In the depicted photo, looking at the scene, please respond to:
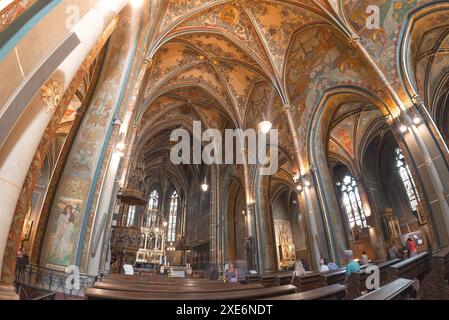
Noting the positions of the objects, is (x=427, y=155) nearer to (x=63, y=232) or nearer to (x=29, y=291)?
(x=63, y=232)

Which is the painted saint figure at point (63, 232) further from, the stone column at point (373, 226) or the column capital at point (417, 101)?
the stone column at point (373, 226)

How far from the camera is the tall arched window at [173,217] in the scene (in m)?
25.5

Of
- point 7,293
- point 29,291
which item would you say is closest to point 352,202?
point 29,291

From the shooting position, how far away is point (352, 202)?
1764 centimetres

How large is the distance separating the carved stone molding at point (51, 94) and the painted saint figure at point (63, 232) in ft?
8.95

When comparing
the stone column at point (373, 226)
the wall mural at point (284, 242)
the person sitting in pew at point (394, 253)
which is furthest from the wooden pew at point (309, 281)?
Result: the wall mural at point (284, 242)

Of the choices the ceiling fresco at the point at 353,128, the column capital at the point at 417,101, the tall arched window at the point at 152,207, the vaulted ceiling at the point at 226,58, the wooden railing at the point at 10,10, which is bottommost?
the wooden railing at the point at 10,10

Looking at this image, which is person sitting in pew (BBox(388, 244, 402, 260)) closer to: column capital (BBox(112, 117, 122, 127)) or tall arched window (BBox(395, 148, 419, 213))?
tall arched window (BBox(395, 148, 419, 213))

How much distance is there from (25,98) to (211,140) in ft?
47.8

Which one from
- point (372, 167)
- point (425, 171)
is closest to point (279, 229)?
point (372, 167)

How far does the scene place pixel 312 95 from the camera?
32.2ft

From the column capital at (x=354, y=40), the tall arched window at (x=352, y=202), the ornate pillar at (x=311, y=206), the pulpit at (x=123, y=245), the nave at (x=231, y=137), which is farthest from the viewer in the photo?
the tall arched window at (x=352, y=202)

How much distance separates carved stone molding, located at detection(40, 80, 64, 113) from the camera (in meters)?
2.45

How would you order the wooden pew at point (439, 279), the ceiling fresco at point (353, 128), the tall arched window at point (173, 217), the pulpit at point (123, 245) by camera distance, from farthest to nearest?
the tall arched window at point (173, 217), the ceiling fresco at point (353, 128), the pulpit at point (123, 245), the wooden pew at point (439, 279)
